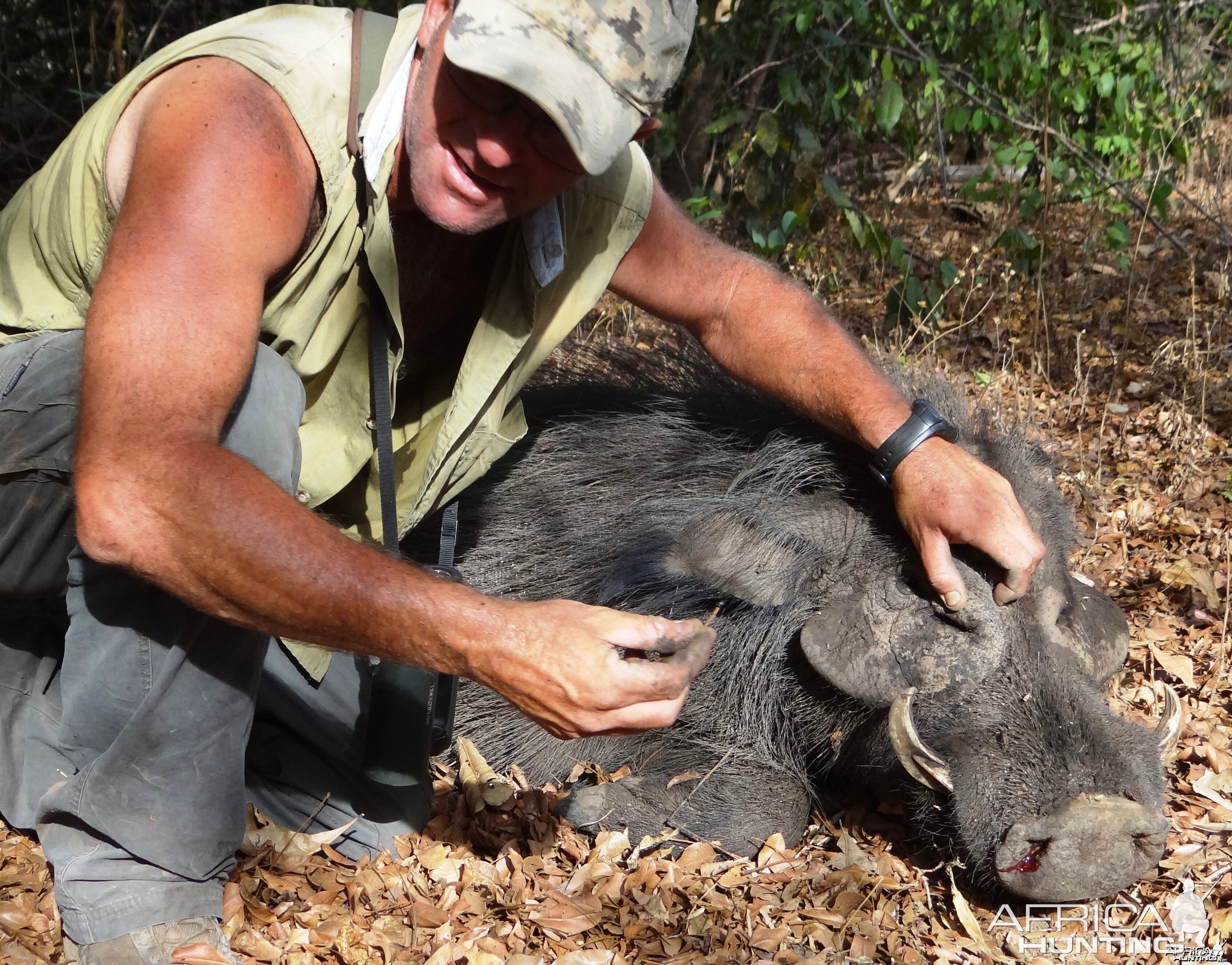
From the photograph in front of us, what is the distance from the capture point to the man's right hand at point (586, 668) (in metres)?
1.91

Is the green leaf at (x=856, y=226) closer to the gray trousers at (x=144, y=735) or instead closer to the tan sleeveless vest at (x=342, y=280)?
the tan sleeveless vest at (x=342, y=280)

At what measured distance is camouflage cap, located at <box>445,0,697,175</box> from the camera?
84.5 inches

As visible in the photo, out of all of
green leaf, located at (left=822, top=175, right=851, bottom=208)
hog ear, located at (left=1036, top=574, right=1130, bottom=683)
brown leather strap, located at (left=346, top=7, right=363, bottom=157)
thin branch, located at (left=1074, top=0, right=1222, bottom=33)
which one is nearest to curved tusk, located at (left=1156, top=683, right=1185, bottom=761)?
hog ear, located at (left=1036, top=574, right=1130, bottom=683)

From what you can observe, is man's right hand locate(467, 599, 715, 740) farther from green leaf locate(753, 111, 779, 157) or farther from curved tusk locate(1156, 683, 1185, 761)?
green leaf locate(753, 111, 779, 157)

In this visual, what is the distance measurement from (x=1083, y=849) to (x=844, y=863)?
24.3 inches

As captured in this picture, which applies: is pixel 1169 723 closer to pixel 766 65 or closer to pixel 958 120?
pixel 958 120

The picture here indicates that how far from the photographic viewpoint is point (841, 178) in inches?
327

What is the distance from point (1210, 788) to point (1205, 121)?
6.71m

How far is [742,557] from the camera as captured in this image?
3.02 metres

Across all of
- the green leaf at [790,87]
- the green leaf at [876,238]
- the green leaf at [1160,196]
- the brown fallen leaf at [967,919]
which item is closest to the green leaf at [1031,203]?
the green leaf at [1160,196]

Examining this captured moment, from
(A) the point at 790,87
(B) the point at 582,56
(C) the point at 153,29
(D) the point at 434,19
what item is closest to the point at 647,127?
(B) the point at 582,56

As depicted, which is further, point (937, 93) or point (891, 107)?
point (937, 93)

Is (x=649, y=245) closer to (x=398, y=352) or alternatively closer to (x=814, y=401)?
(x=814, y=401)

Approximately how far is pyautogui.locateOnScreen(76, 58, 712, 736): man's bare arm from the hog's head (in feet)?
3.02
